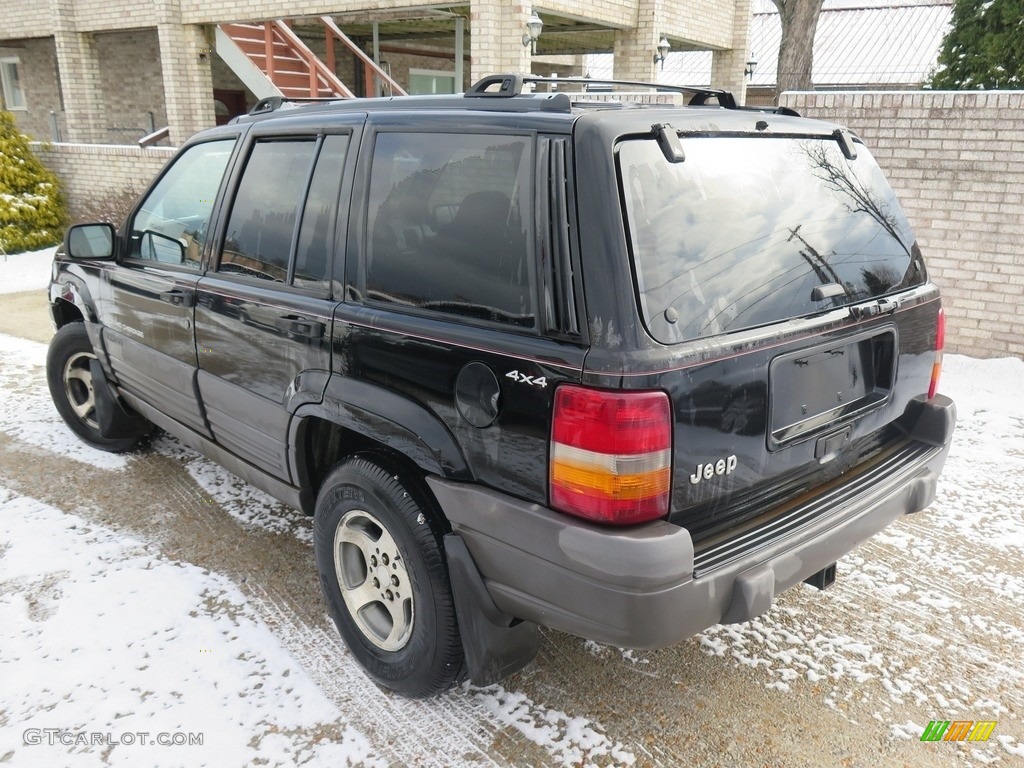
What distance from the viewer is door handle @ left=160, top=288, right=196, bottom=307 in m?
3.45

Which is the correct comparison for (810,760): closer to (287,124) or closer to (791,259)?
(791,259)

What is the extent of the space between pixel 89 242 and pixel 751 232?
133 inches

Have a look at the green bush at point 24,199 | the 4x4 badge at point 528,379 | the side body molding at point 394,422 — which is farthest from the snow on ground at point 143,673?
the green bush at point 24,199

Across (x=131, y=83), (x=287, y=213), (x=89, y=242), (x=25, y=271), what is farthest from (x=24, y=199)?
(x=287, y=213)

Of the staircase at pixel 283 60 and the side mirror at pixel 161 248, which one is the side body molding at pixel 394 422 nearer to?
the side mirror at pixel 161 248

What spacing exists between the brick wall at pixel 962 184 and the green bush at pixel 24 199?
37.6ft

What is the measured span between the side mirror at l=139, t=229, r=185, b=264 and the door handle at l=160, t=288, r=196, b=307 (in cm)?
16

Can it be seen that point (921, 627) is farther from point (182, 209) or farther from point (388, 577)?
point (182, 209)

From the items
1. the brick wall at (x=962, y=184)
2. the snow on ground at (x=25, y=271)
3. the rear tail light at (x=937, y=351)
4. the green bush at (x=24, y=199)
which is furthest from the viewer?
the green bush at (x=24, y=199)

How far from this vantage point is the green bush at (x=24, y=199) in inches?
475

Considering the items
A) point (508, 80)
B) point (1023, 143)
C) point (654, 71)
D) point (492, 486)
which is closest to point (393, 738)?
point (492, 486)

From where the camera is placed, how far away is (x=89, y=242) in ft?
13.2

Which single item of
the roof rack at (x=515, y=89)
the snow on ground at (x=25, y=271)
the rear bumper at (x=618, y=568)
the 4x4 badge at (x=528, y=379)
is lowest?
the snow on ground at (x=25, y=271)

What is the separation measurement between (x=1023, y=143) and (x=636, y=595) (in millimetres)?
5874
